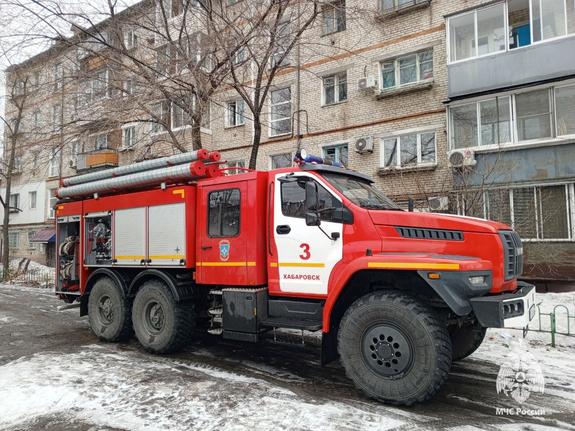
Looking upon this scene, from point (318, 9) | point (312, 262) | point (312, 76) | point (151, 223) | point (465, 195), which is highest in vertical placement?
point (312, 76)

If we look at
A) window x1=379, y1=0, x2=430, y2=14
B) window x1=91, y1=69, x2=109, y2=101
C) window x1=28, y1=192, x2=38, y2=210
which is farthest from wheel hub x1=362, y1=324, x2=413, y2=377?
window x1=28, y1=192, x2=38, y2=210

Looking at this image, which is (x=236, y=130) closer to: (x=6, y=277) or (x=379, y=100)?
(x=379, y=100)

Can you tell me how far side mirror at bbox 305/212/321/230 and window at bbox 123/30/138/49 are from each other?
337 inches

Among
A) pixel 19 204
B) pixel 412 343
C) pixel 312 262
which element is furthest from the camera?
pixel 19 204

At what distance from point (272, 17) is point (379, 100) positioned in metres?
6.94

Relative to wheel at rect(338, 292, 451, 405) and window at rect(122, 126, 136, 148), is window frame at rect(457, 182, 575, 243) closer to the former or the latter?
wheel at rect(338, 292, 451, 405)

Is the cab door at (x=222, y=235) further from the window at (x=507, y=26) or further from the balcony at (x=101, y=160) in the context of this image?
the balcony at (x=101, y=160)

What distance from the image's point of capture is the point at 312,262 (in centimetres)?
546

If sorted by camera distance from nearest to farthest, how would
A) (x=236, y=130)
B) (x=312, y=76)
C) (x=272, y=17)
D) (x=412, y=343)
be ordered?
(x=412, y=343)
(x=272, y=17)
(x=312, y=76)
(x=236, y=130)

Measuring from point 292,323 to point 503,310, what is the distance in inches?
96.9

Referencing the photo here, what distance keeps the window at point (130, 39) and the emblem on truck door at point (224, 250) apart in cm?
765

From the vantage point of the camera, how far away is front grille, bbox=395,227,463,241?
192 inches

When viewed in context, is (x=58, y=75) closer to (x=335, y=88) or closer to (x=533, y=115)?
(x=335, y=88)

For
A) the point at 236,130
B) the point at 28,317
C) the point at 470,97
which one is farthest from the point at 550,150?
the point at 28,317
